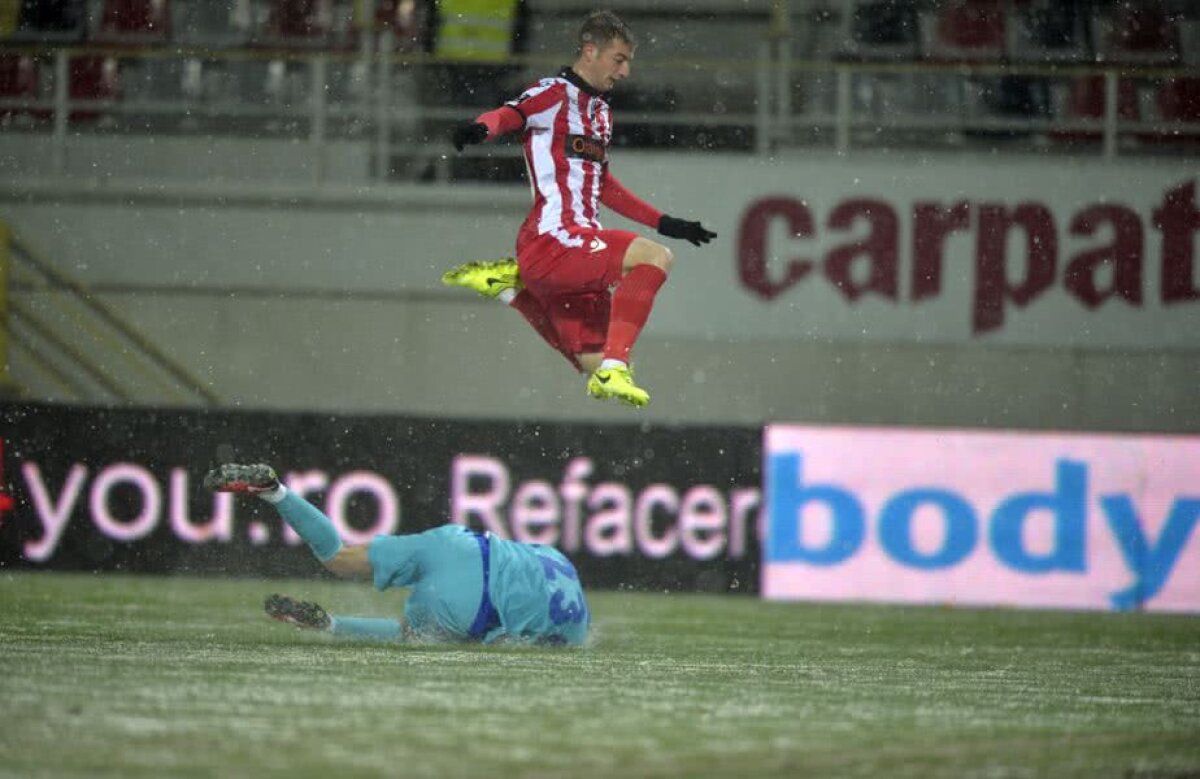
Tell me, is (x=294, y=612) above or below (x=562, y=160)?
below

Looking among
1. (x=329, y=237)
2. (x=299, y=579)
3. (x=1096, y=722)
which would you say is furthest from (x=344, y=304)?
(x=1096, y=722)

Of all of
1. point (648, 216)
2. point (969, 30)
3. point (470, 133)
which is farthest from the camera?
point (969, 30)

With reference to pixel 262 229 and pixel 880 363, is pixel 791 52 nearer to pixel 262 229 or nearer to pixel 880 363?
pixel 880 363

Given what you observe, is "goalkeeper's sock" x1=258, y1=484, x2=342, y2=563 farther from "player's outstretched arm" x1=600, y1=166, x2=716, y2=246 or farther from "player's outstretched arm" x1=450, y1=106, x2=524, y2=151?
"player's outstretched arm" x1=600, y1=166, x2=716, y2=246

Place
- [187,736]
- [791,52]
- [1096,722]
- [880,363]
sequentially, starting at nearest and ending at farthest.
→ [187,736], [1096,722], [880,363], [791,52]

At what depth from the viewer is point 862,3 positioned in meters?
16.1

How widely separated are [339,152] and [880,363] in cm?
413

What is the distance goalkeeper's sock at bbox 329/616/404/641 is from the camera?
7848mm

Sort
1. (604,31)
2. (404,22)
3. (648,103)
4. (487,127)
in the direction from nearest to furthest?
(487,127) → (604,31) → (648,103) → (404,22)

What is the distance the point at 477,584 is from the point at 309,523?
0.72 metres

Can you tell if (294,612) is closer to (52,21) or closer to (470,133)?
(470,133)

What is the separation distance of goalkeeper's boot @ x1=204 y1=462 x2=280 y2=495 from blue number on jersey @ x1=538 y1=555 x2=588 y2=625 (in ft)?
3.48

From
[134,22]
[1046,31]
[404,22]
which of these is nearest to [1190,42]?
[1046,31]

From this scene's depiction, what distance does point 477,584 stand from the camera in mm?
7695
